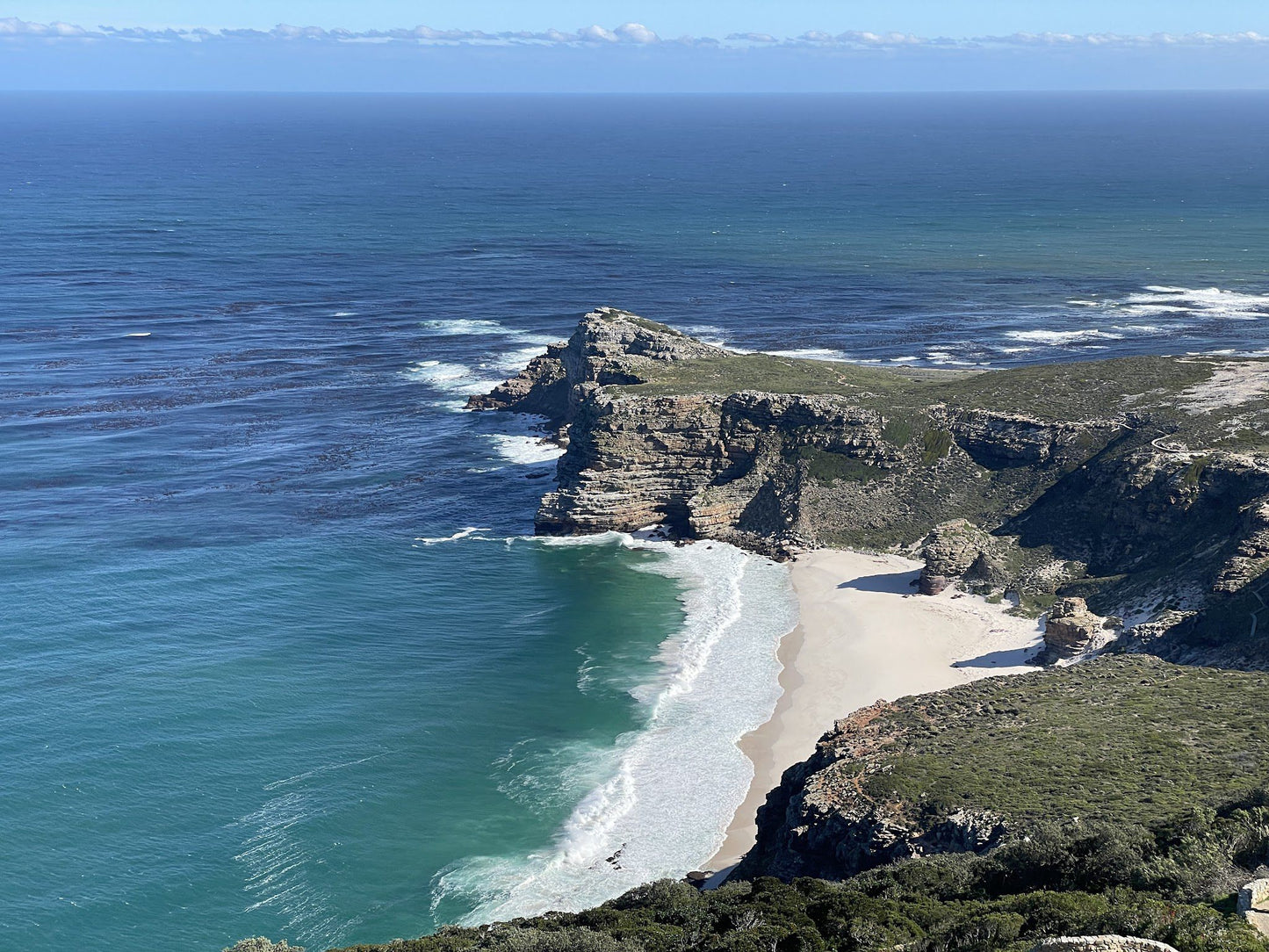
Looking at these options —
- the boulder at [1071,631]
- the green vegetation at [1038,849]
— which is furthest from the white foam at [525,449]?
the green vegetation at [1038,849]

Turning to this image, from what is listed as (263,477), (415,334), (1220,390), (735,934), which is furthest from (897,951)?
(415,334)

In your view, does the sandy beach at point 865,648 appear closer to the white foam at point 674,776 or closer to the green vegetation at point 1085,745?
the white foam at point 674,776

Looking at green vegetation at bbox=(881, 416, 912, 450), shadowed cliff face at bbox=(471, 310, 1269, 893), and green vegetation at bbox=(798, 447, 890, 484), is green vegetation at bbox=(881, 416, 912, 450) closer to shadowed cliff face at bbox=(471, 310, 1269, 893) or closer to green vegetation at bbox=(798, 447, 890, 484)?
shadowed cliff face at bbox=(471, 310, 1269, 893)

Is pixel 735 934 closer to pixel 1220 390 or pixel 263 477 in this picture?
pixel 1220 390

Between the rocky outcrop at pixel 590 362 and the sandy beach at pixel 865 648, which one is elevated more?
the rocky outcrop at pixel 590 362

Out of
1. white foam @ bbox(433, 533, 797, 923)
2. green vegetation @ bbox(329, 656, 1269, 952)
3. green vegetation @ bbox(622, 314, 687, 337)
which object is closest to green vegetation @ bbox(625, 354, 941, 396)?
green vegetation @ bbox(622, 314, 687, 337)

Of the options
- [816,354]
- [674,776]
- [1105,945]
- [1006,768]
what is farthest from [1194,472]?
A: [816,354]
